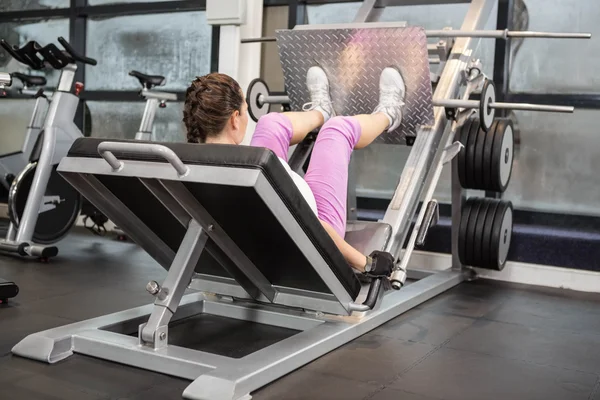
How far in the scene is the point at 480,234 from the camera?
12.3 ft

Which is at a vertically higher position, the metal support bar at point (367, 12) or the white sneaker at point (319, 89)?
the metal support bar at point (367, 12)

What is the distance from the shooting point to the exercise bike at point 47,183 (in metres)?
4.09

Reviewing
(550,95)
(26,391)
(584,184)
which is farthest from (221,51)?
(26,391)

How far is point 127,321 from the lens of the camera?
2543 millimetres

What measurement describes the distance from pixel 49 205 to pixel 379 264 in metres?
2.64

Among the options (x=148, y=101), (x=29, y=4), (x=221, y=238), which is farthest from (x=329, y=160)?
(x=29, y=4)

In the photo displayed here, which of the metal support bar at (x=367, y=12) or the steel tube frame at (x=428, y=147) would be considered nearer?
the steel tube frame at (x=428, y=147)

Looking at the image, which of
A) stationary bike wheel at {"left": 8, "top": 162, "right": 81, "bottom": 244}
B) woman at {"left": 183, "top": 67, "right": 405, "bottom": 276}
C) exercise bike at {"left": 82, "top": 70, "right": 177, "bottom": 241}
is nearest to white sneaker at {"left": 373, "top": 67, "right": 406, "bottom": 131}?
woman at {"left": 183, "top": 67, "right": 405, "bottom": 276}

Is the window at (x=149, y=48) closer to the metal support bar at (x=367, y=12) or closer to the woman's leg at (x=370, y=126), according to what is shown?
the metal support bar at (x=367, y=12)

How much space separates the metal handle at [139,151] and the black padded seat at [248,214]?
29 mm

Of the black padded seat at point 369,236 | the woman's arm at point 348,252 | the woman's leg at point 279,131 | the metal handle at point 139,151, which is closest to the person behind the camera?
the metal handle at point 139,151

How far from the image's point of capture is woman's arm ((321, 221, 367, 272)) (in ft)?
8.17

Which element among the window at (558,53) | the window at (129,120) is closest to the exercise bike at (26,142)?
the window at (129,120)

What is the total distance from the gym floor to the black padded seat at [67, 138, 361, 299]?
32 centimetres
